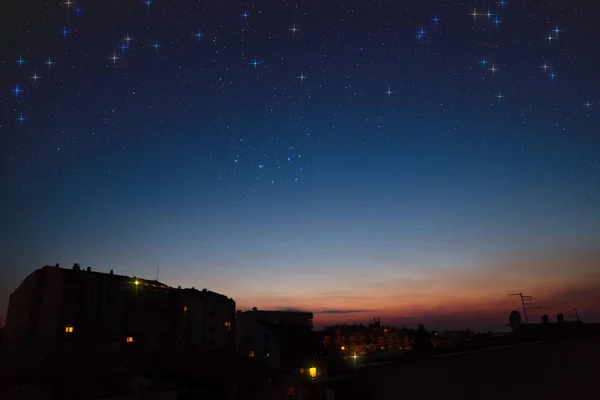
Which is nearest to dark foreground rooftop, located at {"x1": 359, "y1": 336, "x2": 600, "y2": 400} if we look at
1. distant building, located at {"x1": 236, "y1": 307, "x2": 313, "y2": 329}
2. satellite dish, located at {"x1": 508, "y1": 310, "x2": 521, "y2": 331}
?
satellite dish, located at {"x1": 508, "y1": 310, "x2": 521, "y2": 331}

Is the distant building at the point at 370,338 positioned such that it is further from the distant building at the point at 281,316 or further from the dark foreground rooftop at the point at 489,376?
the dark foreground rooftop at the point at 489,376

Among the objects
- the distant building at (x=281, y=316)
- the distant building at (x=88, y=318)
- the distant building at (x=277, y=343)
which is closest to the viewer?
the distant building at (x=88, y=318)

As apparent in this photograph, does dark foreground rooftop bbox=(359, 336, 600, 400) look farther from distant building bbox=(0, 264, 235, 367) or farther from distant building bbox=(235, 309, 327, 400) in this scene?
distant building bbox=(0, 264, 235, 367)

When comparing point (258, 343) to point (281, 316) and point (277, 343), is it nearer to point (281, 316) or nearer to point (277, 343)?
point (277, 343)

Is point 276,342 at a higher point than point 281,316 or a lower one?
lower

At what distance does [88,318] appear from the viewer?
4675 cm

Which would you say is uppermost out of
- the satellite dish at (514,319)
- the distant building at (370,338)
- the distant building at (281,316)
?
the distant building at (281,316)

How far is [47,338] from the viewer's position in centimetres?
4428

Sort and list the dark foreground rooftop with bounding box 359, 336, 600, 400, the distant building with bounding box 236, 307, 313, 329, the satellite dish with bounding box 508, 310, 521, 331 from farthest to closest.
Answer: the distant building with bounding box 236, 307, 313, 329, the satellite dish with bounding box 508, 310, 521, 331, the dark foreground rooftop with bounding box 359, 336, 600, 400

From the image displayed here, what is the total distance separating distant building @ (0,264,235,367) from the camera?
146 feet

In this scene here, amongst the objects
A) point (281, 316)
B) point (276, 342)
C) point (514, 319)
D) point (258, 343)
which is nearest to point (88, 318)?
point (258, 343)

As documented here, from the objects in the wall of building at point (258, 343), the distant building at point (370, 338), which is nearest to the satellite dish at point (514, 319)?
the wall of building at point (258, 343)

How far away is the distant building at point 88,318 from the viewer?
44.5m

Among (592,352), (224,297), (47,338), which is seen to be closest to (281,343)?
(224,297)
